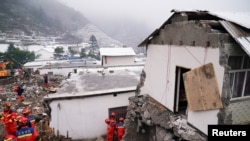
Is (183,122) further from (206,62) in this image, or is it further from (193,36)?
(193,36)

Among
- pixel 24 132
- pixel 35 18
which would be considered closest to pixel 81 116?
pixel 24 132

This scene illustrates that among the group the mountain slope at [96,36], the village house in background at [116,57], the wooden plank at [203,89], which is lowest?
the wooden plank at [203,89]

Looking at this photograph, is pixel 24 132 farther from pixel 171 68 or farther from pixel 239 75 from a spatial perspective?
pixel 239 75

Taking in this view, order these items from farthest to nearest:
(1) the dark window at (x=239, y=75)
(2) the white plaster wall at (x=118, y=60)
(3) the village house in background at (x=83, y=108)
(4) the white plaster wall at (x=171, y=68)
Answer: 1. (2) the white plaster wall at (x=118, y=60)
2. (3) the village house in background at (x=83, y=108)
3. (4) the white plaster wall at (x=171, y=68)
4. (1) the dark window at (x=239, y=75)

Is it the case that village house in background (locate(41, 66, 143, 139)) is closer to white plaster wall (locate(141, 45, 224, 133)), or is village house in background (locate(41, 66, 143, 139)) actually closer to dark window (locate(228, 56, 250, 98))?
white plaster wall (locate(141, 45, 224, 133))

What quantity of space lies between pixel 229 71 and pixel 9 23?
104922 millimetres

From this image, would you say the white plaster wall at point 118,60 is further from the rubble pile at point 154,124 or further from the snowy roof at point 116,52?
the rubble pile at point 154,124

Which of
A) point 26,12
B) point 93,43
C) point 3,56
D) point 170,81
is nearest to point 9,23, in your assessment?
point 26,12

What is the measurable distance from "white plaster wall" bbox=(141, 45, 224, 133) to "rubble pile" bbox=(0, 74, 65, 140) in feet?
20.7

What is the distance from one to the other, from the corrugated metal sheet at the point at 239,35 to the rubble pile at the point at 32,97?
9518 mm

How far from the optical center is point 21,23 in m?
94.4

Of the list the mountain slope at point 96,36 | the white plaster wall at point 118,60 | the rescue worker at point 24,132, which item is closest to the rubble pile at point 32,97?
the rescue worker at point 24,132

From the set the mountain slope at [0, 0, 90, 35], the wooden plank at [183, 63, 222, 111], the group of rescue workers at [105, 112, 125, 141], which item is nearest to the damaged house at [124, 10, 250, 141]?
the wooden plank at [183, 63, 222, 111]

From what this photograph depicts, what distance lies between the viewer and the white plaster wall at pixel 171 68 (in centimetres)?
477
